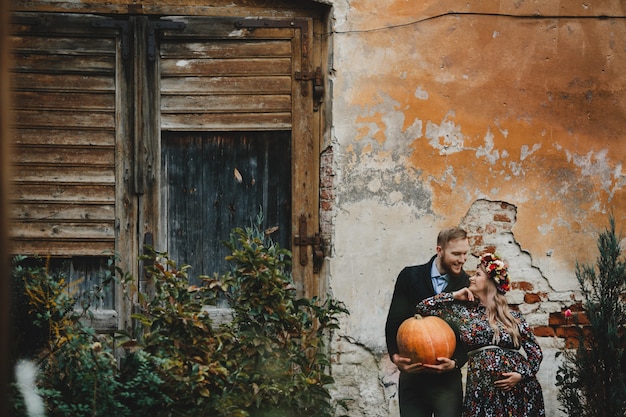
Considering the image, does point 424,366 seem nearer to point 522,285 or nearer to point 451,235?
point 451,235

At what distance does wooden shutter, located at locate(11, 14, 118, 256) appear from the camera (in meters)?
5.59

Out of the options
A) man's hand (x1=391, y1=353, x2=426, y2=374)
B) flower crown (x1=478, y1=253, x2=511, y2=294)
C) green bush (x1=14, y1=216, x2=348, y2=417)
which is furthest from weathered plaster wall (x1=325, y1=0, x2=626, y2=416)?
green bush (x1=14, y1=216, x2=348, y2=417)

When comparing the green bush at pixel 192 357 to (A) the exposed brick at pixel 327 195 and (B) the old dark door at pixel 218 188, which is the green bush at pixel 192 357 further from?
(A) the exposed brick at pixel 327 195

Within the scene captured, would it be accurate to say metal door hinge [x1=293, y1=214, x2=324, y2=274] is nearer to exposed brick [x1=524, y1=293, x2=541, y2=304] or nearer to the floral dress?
the floral dress

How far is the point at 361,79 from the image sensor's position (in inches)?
221

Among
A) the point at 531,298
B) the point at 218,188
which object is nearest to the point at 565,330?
the point at 531,298

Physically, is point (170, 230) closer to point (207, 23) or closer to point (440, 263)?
point (207, 23)

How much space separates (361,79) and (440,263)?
1587 millimetres

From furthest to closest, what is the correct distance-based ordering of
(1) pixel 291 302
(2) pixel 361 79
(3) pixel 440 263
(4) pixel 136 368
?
(2) pixel 361 79 → (3) pixel 440 263 → (1) pixel 291 302 → (4) pixel 136 368

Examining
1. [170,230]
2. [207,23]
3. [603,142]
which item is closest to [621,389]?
[603,142]

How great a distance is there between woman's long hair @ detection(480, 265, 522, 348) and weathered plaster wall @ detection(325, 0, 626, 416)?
1068mm

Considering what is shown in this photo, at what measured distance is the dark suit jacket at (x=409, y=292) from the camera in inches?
193

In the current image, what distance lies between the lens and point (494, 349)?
→ 449 centimetres

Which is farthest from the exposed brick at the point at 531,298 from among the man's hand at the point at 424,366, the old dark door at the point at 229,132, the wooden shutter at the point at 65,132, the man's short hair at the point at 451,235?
the wooden shutter at the point at 65,132
